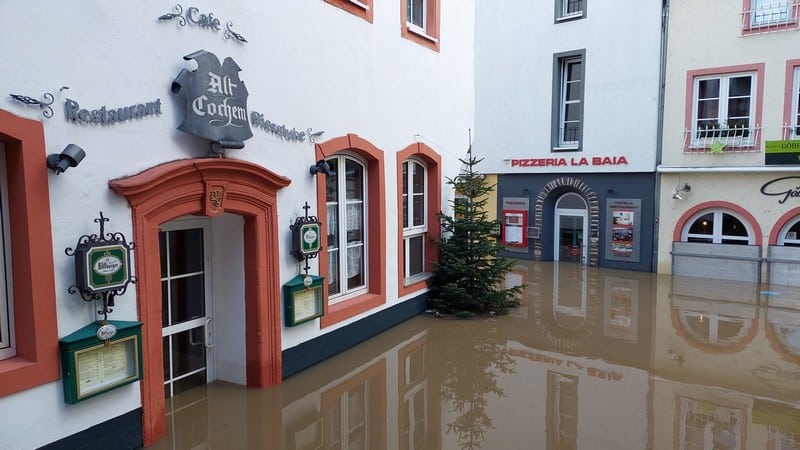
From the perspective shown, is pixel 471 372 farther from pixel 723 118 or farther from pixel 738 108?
pixel 738 108

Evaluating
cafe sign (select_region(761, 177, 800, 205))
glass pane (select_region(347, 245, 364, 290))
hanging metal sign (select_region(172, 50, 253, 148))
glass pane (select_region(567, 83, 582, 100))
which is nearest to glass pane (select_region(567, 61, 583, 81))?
glass pane (select_region(567, 83, 582, 100))

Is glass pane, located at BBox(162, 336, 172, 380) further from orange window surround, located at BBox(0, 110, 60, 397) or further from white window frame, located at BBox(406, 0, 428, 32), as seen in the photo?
white window frame, located at BBox(406, 0, 428, 32)

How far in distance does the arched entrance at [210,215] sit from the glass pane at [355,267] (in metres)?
1.66

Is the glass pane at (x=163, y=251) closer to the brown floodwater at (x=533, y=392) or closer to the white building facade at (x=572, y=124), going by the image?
the brown floodwater at (x=533, y=392)

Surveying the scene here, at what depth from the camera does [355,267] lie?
7.54 m

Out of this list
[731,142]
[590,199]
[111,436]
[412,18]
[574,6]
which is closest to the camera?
[111,436]

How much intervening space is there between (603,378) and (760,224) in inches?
326

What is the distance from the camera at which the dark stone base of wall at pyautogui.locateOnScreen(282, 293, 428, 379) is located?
6.17m

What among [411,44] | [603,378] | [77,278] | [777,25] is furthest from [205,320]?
[777,25]

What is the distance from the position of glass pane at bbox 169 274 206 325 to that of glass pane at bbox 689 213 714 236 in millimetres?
11694

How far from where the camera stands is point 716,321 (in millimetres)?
9000

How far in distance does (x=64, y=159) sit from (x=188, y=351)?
2598 millimetres

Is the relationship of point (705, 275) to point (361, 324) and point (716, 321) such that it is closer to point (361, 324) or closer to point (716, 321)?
point (716, 321)

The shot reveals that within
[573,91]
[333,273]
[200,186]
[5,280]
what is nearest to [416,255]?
[333,273]
